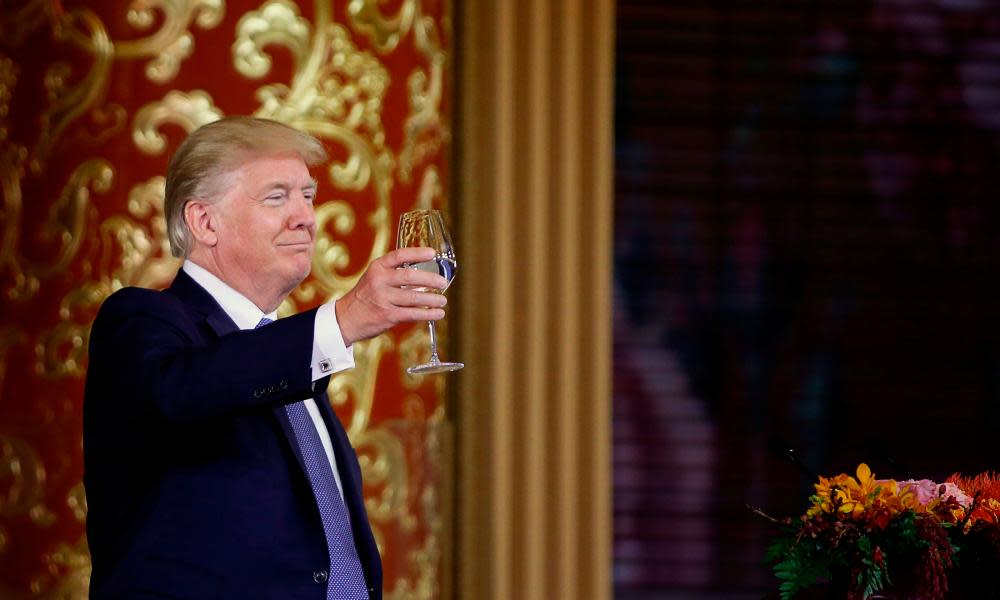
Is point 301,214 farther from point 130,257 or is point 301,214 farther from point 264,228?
point 130,257

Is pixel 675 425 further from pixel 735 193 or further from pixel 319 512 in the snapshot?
pixel 319 512

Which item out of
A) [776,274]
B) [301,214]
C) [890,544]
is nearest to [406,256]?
[301,214]

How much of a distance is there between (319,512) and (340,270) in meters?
1.23

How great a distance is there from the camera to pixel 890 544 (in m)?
1.56

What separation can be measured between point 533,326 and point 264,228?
1.16 metres

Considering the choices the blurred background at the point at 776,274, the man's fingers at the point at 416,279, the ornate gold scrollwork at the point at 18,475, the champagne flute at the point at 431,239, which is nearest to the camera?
the man's fingers at the point at 416,279

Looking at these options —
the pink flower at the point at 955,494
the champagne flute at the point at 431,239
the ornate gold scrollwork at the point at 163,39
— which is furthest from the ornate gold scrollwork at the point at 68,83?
the pink flower at the point at 955,494

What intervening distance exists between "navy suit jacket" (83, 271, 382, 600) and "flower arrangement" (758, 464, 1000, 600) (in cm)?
60

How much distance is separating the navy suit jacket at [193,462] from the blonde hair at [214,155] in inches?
6.3

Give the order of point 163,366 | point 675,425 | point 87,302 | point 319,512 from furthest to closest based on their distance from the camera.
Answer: point 675,425 → point 87,302 → point 319,512 → point 163,366

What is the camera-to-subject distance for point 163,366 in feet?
4.82

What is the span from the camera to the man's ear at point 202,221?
1713 millimetres

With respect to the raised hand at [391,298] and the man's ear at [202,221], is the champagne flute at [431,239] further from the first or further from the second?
the man's ear at [202,221]

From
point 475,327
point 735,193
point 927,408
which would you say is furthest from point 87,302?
point 927,408
